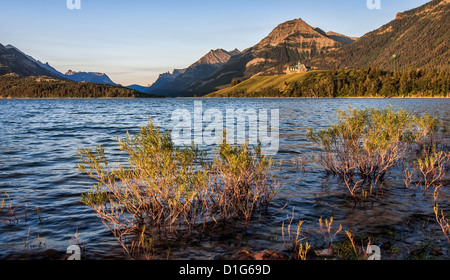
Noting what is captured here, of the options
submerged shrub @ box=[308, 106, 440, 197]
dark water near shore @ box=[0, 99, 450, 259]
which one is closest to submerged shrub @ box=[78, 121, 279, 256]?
dark water near shore @ box=[0, 99, 450, 259]

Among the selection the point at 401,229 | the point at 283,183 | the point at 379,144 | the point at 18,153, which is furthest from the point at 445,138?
the point at 18,153

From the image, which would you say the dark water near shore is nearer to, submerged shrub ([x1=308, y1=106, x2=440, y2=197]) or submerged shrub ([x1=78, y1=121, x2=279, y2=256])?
submerged shrub ([x1=78, y1=121, x2=279, y2=256])

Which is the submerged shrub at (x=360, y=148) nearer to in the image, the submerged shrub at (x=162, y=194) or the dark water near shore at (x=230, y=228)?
the dark water near shore at (x=230, y=228)

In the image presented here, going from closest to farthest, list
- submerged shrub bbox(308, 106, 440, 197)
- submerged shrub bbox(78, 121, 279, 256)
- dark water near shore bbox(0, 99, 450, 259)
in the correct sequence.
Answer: dark water near shore bbox(0, 99, 450, 259) → submerged shrub bbox(78, 121, 279, 256) → submerged shrub bbox(308, 106, 440, 197)

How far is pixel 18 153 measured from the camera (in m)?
21.1

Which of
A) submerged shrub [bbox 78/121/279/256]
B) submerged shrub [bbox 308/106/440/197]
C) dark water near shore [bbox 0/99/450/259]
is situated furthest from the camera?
submerged shrub [bbox 308/106/440/197]

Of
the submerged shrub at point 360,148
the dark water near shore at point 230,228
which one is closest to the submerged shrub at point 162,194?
the dark water near shore at point 230,228


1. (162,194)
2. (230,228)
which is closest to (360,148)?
(230,228)

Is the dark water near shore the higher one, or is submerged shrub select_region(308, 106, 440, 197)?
submerged shrub select_region(308, 106, 440, 197)

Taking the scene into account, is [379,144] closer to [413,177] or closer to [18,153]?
[413,177]

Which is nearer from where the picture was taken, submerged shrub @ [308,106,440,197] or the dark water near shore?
the dark water near shore

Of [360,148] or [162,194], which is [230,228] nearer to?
[162,194]
